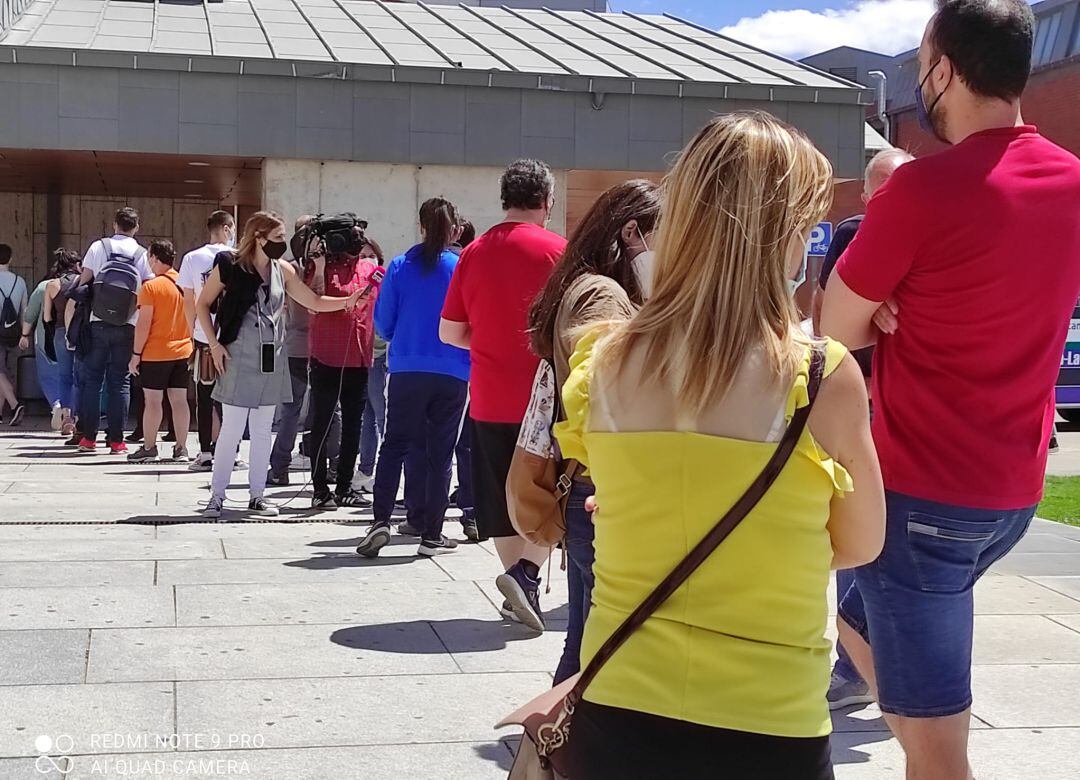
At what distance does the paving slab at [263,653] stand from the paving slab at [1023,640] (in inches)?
91.1

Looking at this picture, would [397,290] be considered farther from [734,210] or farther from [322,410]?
[734,210]

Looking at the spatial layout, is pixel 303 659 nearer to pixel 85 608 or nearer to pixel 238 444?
pixel 85 608

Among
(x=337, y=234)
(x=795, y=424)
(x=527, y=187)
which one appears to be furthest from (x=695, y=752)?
(x=337, y=234)

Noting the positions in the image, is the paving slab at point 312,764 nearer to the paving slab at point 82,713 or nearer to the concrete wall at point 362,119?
the paving slab at point 82,713

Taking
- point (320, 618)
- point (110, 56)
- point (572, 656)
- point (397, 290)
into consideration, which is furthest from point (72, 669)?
point (110, 56)

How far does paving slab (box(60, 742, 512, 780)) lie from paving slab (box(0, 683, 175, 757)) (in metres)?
0.18

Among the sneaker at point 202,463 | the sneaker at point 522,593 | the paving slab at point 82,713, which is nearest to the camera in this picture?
the paving slab at point 82,713

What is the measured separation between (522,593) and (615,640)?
12.1 feet

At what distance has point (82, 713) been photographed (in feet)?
14.9

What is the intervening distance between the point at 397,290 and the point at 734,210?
5614mm

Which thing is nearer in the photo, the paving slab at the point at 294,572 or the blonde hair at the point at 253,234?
the paving slab at the point at 294,572

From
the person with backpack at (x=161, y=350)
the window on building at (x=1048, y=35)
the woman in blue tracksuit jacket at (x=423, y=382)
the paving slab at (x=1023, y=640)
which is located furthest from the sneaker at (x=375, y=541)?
the window on building at (x=1048, y=35)

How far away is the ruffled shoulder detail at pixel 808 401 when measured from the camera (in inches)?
85.2

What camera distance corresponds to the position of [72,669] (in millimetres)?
5094
